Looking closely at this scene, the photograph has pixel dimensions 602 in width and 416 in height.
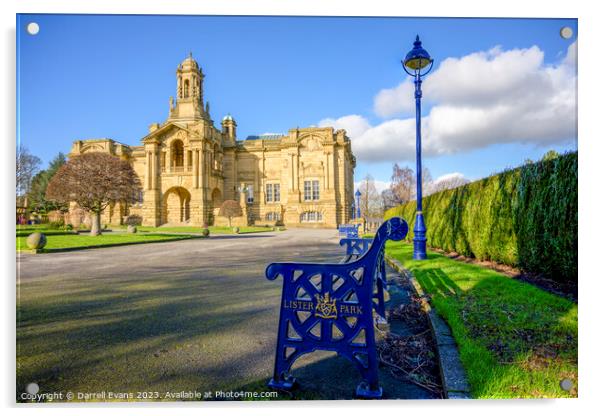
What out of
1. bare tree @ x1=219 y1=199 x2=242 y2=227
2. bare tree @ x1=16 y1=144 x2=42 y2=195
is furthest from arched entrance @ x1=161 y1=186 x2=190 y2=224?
bare tree @ x1=16 y1=144 x2=42 y2=195

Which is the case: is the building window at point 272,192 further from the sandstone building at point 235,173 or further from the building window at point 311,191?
Result: the building window at point 311,191

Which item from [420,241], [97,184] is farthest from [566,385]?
[97,184]

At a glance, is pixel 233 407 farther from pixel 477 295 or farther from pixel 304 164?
pixel 304 164

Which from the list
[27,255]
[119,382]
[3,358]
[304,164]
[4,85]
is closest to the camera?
[119,382]

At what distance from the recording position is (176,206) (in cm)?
3794

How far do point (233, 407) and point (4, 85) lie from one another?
286 cm

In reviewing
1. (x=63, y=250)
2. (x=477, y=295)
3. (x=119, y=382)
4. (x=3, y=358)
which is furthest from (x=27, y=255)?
(x=477, y=295)

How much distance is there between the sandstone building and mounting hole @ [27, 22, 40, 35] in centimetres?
3093

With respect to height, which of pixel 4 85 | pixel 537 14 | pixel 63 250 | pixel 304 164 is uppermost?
pixel 304 164

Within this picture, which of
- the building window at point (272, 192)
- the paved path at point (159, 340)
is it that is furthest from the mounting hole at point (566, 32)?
the building window at point (272, 192)

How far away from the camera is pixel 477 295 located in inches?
154

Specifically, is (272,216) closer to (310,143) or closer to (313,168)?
(313,168)

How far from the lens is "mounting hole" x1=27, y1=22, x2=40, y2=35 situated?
8.46ft

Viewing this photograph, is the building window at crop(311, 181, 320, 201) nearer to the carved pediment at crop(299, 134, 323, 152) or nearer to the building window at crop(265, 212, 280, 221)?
the carved pediment at crop(299, 134, 323, 152)
